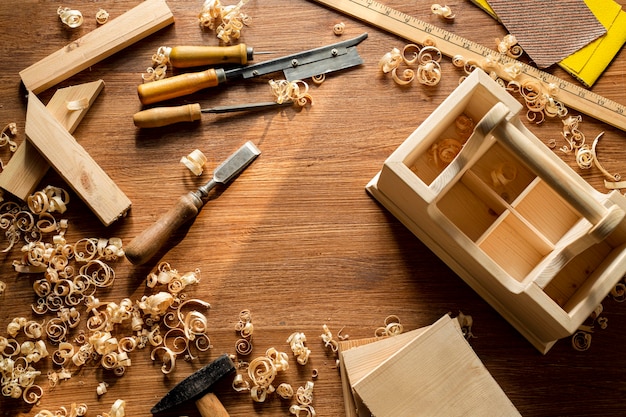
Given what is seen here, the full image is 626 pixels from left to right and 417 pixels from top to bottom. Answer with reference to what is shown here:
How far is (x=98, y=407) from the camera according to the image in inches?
58.9

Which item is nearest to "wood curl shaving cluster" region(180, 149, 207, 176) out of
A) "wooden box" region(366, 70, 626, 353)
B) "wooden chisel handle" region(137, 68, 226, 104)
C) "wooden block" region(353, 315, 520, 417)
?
"wooden chisel handle" region(137, 68, 226, 104)

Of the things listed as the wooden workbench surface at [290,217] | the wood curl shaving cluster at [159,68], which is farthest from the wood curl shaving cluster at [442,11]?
the wood curl shaving cluster at [159,68]

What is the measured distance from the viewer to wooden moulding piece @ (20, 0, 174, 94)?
162cm

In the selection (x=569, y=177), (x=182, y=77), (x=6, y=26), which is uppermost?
(x=569, y=177)

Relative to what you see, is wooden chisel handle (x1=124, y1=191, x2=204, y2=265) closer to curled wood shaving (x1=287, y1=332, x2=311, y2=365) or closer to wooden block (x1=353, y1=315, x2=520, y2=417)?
A: curled wood shaving (x1=287, y1=332, x2=311, y2=365)

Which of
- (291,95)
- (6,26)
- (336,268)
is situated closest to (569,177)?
(336,268)

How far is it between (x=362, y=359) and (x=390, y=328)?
0.13m

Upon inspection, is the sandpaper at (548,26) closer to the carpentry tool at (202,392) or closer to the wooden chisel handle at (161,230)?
the wooden chisel handle at (161,230)

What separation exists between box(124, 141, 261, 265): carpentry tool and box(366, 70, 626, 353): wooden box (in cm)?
34

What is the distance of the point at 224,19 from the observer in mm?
1646

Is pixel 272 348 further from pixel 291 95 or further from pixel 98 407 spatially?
pixel 291 95

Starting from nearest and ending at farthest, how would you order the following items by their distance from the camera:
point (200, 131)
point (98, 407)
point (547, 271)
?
point (547, 271) < point (98, 407) < point (200, 131)

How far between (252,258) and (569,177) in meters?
0.76

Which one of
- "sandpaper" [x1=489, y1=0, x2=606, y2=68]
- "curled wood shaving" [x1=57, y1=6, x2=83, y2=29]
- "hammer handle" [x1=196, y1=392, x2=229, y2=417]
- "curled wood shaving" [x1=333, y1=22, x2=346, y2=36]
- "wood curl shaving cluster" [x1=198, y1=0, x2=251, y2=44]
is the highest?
"sandpaper" [x1=489, y1=0, x2=606, y2=68]
